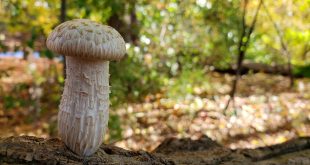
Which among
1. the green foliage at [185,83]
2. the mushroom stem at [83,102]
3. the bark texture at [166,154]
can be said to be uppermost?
the green foliage at [185,83]

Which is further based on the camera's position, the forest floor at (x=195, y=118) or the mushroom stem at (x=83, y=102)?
the forest floor at (x=195, y=118)

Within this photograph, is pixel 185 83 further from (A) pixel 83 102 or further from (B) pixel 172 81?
(A) pixel 83 102

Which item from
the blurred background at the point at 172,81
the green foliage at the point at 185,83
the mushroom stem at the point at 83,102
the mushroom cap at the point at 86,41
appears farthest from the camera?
the green foliage at the point at 185,83

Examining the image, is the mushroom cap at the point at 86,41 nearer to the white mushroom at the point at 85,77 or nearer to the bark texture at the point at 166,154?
the white mushroom at the point at 85,77

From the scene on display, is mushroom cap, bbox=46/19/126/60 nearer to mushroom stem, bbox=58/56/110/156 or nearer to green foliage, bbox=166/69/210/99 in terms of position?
mushroom stem, bbox=58/56/110/156

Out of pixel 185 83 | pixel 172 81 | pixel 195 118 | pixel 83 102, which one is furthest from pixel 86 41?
pixel 172 81

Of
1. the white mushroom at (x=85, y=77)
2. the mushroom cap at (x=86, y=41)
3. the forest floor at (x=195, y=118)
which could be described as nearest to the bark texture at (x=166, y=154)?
the white mushroom at (x=85, y=77)
